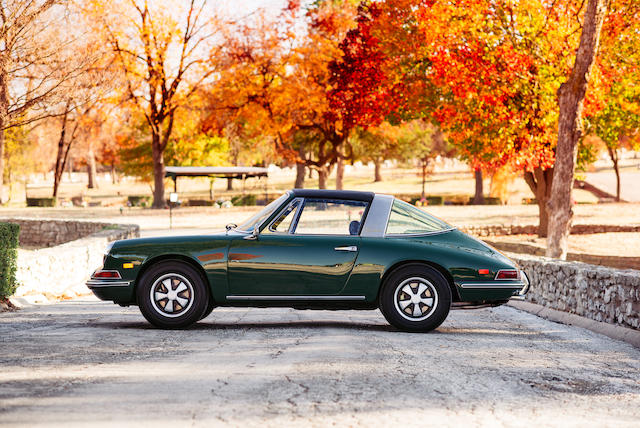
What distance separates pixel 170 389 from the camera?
5.41 m

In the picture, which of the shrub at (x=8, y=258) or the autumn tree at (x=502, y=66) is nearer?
the shrub at (x=8, y=258)

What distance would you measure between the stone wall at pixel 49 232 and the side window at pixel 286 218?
771 inches

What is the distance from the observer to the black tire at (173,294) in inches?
321

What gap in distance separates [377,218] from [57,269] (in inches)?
301

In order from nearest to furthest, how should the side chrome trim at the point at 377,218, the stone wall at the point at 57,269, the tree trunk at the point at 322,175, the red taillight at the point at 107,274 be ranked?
the red taillight at the point at 107,274, the side chrome trim at the point at 377,218, the stone wall at the point at 57,269, the tree trunk at the point at 322,175

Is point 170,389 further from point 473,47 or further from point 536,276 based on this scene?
point 473,47

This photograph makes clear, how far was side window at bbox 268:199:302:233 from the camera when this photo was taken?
830 cm

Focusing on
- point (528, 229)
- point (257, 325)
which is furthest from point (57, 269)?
point (528, 229)

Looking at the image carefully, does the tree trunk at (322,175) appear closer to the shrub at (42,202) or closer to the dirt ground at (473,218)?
the dirt ground at (473,218)

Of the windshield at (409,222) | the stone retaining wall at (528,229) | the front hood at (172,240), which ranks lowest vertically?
the stone retaining wall at (528,229)

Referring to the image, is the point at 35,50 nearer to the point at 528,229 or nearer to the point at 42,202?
the point at 528,229

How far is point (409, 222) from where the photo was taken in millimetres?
8484

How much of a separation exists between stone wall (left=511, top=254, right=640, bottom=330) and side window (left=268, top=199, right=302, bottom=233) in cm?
402

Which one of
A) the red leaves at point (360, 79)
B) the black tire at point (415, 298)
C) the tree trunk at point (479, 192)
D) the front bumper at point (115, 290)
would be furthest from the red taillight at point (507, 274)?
the tree trunk at point (479, 192)
